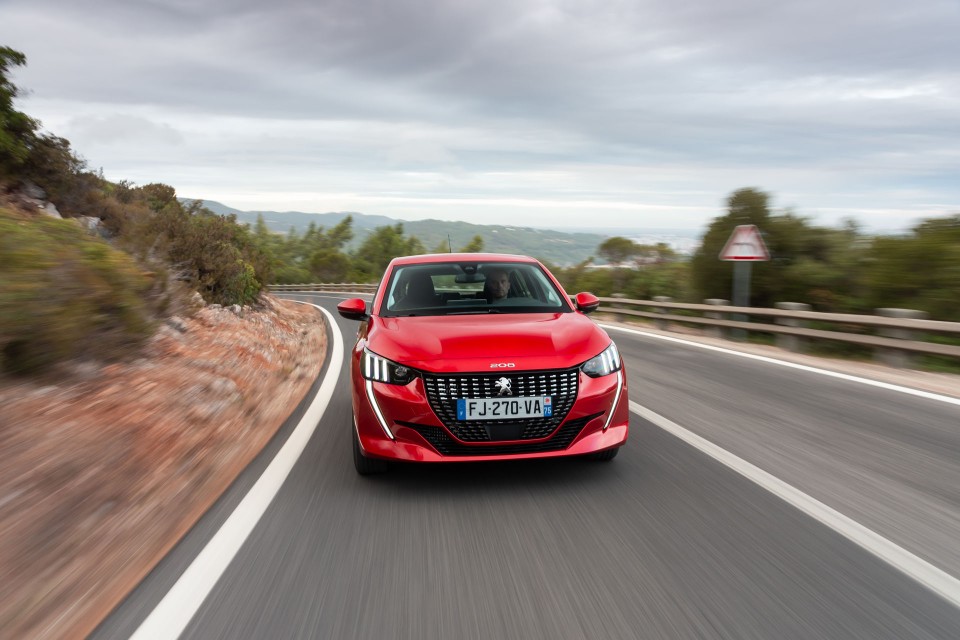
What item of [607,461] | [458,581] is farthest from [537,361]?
[458,581]

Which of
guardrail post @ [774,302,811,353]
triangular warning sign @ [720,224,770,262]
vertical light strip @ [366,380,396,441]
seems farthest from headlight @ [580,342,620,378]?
triangular warning sign @ [720,224,770,262]

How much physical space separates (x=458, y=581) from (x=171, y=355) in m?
6.84

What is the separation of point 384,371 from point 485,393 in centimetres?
67

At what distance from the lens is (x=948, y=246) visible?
11.1 meters

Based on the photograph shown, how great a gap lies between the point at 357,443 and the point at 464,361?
36.6 inches

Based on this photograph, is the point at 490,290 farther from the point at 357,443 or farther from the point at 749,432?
the point at 749,432

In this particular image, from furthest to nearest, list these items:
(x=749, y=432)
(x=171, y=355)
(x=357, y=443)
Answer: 1. (x=171, y=355)
2. (x=749, y=432)
3. (x=357, y=443)

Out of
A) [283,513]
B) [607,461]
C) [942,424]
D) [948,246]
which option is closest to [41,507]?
[283,513]

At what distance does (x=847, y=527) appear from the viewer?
3.79 metres

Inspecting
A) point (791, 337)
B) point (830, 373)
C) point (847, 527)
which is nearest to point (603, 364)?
point (847, 527)

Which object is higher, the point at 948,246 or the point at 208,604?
the point at 948,246

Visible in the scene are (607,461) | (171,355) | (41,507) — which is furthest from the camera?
(171,355)

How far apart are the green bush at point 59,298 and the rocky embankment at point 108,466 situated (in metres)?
0.26

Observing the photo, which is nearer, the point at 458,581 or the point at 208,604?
the point at 208,604
